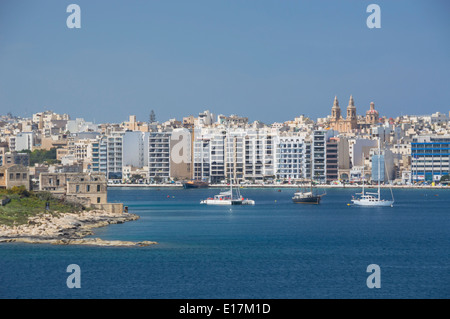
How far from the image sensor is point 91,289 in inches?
1449

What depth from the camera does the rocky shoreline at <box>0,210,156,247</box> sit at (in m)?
49.0

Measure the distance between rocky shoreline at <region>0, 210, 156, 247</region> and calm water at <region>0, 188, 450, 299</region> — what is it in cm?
123

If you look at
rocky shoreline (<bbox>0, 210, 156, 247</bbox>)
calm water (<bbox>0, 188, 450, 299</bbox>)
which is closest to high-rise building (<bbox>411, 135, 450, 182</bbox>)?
calm water (<bbox>0, 188, 450, 299</bbox>)

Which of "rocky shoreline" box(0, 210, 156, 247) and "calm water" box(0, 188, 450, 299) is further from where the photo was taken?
"rocky shoreline" box(0, 210, 156, 247)

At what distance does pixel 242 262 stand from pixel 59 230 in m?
12.6

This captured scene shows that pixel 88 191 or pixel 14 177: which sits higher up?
pixel 14 177

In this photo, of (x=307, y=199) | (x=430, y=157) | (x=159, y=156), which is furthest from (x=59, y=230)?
(x=159, y=156)

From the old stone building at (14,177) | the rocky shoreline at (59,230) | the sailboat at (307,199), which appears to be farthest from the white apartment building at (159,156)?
the rocky shoreline at (59,230)

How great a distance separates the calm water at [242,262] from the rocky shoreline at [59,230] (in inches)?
48.5

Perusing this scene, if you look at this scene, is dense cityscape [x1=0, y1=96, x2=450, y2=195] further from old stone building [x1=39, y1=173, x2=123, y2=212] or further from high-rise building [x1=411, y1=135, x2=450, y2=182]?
old stone building [x1=39, y1=173, x2=123, y2=212]

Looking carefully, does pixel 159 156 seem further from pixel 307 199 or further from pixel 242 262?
pixel 242 262

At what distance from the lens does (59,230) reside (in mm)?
52500

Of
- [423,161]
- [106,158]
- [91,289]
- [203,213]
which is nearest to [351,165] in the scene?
[423,161]
